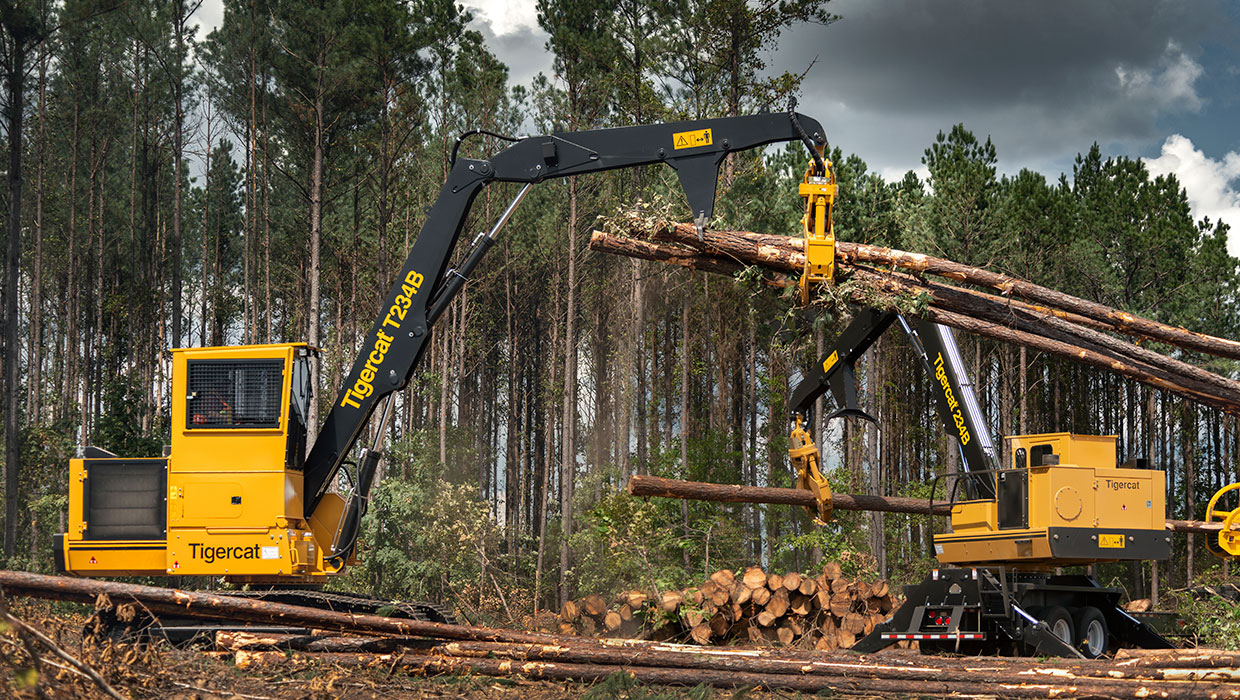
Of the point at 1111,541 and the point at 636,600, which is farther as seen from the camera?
the point at 636,600

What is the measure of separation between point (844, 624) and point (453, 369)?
29543mm

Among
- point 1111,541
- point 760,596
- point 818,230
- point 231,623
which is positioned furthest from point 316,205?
point 1111,541

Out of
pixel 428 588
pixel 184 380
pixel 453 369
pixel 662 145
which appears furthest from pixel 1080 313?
pixel 453 369

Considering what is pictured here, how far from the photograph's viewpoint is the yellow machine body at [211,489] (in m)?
11.2

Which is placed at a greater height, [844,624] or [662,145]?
[662,145]

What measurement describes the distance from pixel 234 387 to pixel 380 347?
5.03ft

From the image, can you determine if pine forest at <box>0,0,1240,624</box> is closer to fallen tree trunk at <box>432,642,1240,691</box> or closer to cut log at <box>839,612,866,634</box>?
cut log at <box>839,612,866,634</box>

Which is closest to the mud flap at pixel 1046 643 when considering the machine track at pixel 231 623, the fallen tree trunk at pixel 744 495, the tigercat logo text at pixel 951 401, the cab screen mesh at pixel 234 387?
the fallen tree trunk at pixel 744 495

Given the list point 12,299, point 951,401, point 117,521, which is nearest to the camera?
point 117,521

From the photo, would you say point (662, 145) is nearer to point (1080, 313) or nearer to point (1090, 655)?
point (1080, 313)

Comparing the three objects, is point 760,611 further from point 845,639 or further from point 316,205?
point 316,205

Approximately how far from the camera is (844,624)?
56.0ft

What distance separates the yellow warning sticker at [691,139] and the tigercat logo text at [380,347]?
321 centimetres

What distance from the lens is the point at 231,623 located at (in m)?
11.3
